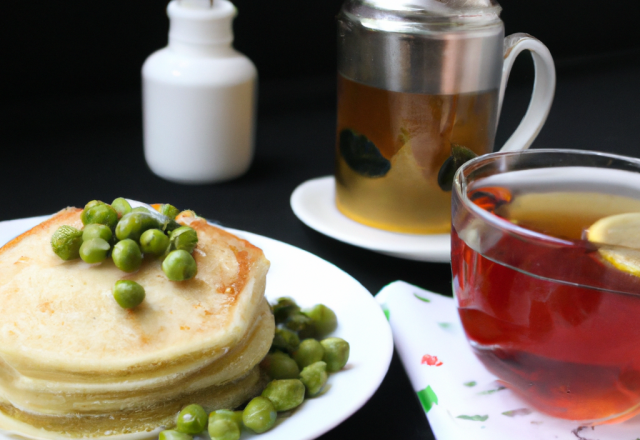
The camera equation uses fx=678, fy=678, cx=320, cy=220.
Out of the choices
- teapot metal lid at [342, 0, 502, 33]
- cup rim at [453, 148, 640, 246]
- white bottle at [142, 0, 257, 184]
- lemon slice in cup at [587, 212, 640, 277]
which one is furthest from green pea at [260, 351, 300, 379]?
white bottle at [142, 0, 257, 184]

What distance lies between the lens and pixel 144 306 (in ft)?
3.00

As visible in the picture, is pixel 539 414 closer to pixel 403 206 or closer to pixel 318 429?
pixel 318 429

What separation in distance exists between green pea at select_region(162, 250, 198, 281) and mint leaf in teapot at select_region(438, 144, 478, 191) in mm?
757

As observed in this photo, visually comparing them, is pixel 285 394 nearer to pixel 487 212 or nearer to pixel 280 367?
pixel 280 367

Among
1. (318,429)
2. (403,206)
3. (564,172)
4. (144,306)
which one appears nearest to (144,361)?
(144,306)

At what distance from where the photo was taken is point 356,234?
153cm

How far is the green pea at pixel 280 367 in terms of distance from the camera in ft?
3.28

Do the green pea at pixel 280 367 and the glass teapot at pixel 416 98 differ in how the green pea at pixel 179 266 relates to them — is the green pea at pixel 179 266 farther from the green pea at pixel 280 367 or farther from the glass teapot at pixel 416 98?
the glass teapot at pixel 416 98

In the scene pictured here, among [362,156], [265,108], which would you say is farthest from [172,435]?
[265,108]

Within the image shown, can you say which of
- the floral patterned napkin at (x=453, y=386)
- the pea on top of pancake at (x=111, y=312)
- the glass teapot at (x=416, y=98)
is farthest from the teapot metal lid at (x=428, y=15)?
the pea on top of pancake at (x=111, y=312)

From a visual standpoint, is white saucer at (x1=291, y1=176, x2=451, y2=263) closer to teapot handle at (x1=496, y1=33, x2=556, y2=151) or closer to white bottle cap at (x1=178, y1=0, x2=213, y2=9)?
teapot handle at (x1=496, y1=33, x2=556, y2=151)

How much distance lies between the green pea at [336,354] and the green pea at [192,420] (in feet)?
0.69

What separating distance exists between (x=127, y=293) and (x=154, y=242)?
11 cm

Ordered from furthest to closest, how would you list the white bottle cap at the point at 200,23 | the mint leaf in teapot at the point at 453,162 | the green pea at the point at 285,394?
the white bottle cap at the point at 200,23 < the mint leaf in teapot at the point at 453,162 < the green pea at the point at 285,394
